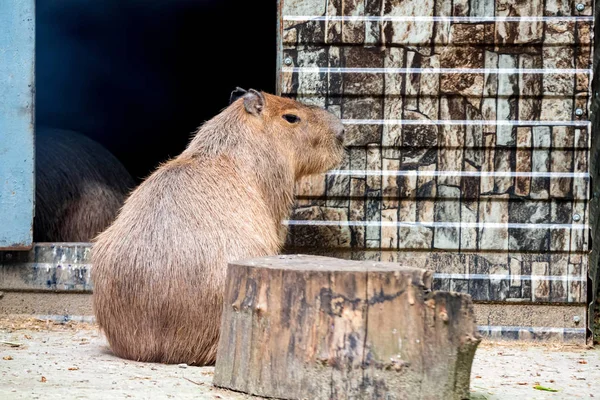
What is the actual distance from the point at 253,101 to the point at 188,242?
1206 millimetres

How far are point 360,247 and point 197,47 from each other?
210 inches

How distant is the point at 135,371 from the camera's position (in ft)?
14.0

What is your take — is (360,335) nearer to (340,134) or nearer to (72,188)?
(340,134)

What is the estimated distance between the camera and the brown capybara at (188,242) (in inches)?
174

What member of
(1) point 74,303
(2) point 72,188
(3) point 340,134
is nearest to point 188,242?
(3) point 340,134

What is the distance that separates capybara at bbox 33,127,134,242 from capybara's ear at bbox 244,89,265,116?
202 centimetres

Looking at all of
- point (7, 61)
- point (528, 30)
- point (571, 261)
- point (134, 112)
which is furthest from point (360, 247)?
point (134, 112)

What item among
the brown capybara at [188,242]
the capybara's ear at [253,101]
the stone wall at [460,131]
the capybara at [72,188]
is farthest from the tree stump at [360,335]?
the capybara at [72,188]

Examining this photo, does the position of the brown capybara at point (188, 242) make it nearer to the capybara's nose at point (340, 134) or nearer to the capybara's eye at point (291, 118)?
the capybara's eye at point (291, 118)

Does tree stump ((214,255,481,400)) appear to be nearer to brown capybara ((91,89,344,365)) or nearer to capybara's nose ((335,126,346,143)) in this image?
brown capybara ((91,89,344,365))

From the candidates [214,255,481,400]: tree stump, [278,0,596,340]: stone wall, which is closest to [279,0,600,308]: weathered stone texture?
[278,0,596,340]: stone wall

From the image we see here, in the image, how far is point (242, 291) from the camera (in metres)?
3.81

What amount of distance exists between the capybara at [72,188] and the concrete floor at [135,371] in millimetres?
963

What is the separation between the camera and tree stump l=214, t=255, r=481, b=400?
3525 millimetres
